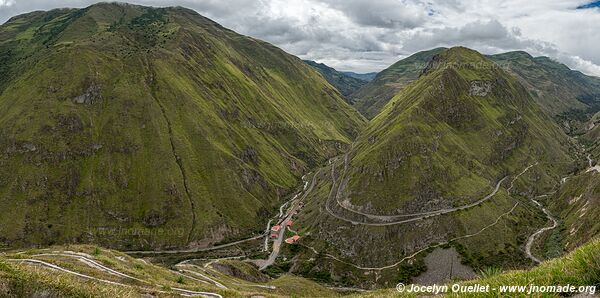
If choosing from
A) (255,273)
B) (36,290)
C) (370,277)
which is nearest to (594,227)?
(370,277)

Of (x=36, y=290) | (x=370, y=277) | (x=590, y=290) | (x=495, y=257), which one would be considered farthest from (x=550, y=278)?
(x=495, y=257)

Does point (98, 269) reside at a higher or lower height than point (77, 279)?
Result: lower

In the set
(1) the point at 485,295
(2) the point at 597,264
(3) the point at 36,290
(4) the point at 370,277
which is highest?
(2) the point at 597,264

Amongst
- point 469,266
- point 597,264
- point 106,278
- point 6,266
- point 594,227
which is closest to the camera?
point 597,264

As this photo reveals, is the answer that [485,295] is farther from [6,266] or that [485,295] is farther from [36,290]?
[6,266]

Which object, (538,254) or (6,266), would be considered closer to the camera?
(6,266)

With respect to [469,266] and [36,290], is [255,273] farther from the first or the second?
[36,290]

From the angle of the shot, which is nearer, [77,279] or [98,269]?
[77,279]

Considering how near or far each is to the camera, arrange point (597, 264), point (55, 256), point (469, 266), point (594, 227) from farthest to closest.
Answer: point (469, 266)
point (594, 227)
point (55, 256)
point (597, 264)

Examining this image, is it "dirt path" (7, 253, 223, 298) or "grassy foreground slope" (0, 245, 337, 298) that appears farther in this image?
"dirt path" (7, 253, 223, 298)

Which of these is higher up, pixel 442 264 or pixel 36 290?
pixel 36 290

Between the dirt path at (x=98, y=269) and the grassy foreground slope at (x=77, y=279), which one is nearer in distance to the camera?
the grassy foreground slope at (x=77, y=279)
